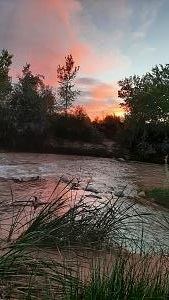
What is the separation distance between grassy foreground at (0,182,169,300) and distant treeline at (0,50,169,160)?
28743 mm

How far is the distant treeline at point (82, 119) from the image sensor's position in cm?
3628

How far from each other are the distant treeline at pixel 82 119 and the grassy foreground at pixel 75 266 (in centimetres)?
2874

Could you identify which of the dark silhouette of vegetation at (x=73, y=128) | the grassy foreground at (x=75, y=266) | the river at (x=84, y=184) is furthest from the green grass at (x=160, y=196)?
the dark silhouette of vegetation at (x=73, y=128)

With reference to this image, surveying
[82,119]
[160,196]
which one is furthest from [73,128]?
[160,196]

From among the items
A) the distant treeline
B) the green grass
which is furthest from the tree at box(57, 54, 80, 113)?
the green grass

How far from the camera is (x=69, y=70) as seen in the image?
44562 millimetres

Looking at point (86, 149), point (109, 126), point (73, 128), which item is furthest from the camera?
point (109, 126)

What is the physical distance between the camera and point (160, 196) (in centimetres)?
1406

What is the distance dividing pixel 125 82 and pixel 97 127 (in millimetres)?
4361

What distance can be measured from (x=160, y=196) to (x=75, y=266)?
936 centimetres

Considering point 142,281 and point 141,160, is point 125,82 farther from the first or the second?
point 142,281

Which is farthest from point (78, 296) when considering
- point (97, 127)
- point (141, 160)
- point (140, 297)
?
point (97, 127)

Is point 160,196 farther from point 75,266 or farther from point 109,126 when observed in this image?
point 109,126

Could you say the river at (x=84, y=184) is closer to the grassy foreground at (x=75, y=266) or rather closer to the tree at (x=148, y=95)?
the grassy foreground at (x=75, y=266)
